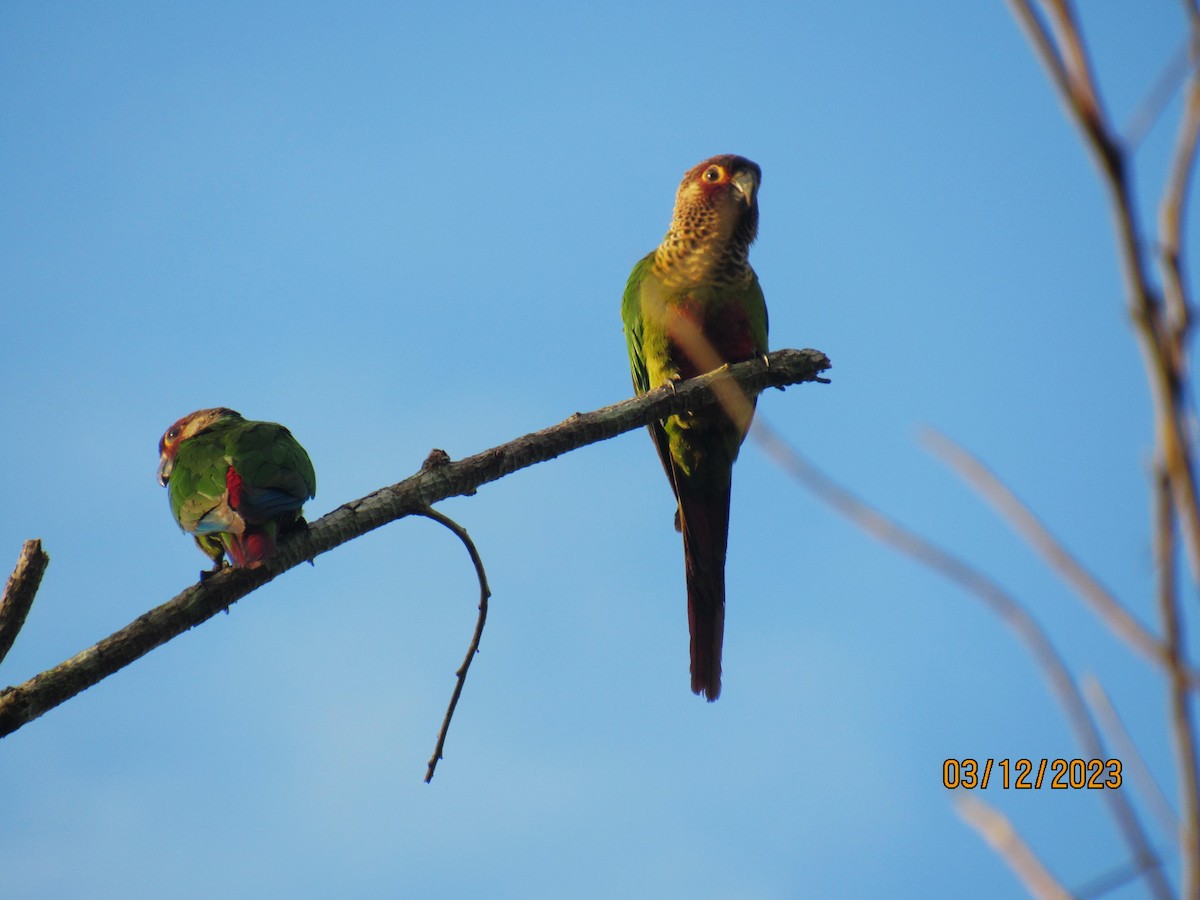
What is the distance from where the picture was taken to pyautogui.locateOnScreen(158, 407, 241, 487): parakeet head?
18.3 feet

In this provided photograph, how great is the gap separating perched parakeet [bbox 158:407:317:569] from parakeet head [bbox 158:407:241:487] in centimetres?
25

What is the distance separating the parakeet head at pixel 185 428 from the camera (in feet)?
18.3

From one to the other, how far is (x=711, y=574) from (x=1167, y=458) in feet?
16.2

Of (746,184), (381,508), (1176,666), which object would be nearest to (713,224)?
(746,184)

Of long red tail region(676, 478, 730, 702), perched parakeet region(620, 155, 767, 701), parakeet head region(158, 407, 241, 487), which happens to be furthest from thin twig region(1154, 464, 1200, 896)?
parakeet head region(158, 407, 241, 487)

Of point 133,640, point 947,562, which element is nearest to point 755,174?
point 133,640

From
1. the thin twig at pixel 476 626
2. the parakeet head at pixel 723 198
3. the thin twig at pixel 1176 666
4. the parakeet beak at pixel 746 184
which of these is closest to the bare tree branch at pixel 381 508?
the thin twig at pixel 476 626

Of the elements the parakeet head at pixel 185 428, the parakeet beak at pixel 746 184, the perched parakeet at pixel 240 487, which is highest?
the parakeet beak at pixel 746 184

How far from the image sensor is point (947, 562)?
105 cm

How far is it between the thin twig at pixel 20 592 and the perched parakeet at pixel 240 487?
0.67 m

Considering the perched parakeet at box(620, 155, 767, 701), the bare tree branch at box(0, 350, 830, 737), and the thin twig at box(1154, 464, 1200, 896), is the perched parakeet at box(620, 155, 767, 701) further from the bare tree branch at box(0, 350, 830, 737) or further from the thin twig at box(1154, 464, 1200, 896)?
the thin twig at box(1154, 464, 1200, 896)

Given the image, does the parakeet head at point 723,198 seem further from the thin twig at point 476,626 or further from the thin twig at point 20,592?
the thin twig at point 20,592

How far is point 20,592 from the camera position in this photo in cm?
349

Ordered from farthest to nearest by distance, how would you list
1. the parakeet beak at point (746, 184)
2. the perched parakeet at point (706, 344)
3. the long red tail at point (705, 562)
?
the parakeet beak at point (746, 184)
the long red tail at point (705, 562)
the perched parakeet at point (706, 344)
